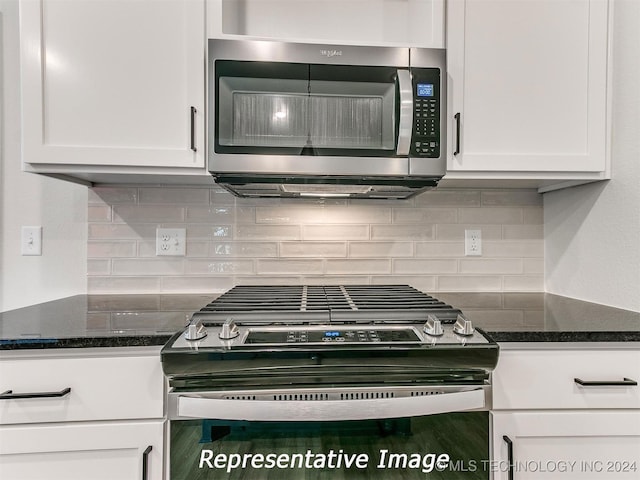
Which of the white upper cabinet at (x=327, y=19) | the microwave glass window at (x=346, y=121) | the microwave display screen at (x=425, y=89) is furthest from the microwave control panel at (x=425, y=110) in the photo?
the white upper cabinet at (x=327, y=19)

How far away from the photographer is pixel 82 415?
0.95 meters

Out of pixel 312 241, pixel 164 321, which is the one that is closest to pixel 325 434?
pixel 164 321

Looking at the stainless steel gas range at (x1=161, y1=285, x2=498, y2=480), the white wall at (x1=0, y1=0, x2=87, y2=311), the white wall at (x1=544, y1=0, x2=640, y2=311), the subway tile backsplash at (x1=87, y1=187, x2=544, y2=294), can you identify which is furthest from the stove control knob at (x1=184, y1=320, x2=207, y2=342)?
the white wall at (x1=544, y1=0, x2=640, y2=311)

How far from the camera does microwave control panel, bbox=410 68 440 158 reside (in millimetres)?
1244

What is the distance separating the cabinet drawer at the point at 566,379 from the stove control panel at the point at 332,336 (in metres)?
0.28

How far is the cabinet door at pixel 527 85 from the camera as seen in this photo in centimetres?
130

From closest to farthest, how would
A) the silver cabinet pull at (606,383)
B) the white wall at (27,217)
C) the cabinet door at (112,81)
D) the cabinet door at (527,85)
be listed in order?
the silver cabinet pull at (606,383) → the cabinet door at (112,81) → the cabinet door at (527,85) → the white wall at (27,217)

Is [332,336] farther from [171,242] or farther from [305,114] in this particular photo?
[171,242]

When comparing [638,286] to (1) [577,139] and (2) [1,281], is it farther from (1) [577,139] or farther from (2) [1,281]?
(2) [1,281]

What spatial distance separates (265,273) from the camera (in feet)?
5.40

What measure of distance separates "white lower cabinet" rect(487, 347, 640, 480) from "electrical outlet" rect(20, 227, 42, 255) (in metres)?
1.75

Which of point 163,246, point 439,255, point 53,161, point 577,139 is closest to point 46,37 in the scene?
point 53,161

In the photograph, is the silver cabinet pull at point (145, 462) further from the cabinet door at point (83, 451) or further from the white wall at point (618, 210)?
the white wall at point (618, 210)

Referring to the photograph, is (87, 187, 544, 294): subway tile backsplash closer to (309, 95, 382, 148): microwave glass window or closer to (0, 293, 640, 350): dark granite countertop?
(0, 293, 640, 350): dark granite countertop
